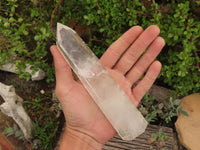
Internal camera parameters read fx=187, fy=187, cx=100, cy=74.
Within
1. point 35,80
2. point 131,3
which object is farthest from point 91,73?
point 35,80

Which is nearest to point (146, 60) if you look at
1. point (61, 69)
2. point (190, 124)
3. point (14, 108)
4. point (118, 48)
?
point (118, 48)

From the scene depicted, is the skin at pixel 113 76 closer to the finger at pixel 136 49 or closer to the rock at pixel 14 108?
the finger at pixel 136 49

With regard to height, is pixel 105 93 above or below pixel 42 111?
above

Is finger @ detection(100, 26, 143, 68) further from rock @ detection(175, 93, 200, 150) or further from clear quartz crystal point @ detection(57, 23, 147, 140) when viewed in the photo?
rock @ detection(175, 93, 200, 150)

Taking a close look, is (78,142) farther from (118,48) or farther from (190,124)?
(190,124)

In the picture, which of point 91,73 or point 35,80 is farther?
point 35,80

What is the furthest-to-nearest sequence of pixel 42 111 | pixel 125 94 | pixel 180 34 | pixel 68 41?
pixel 42 111, pixel 180 34, pixel 125 94, pixel 68 41

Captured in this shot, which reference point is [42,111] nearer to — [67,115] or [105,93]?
[67,115]
